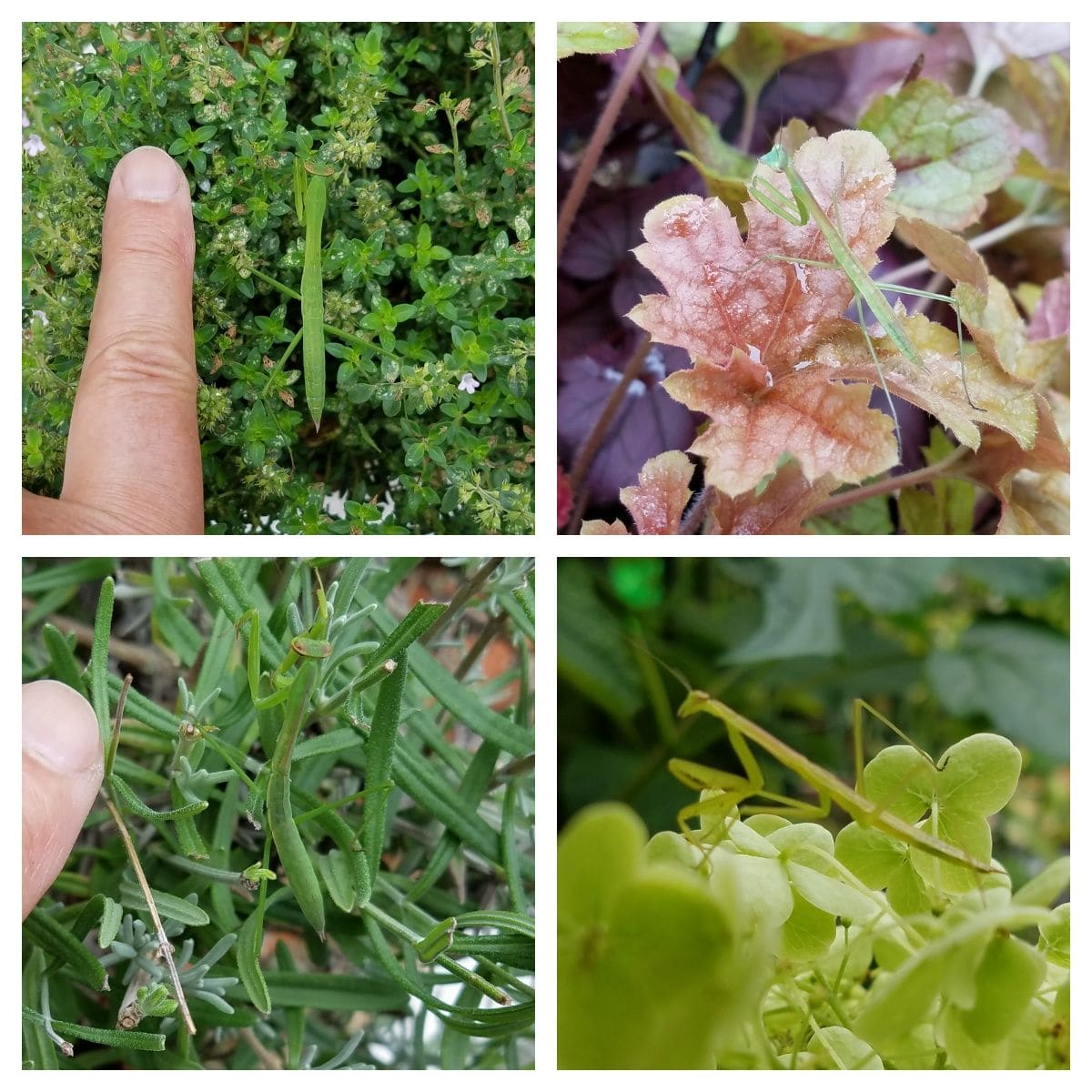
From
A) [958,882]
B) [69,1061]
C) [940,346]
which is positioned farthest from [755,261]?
[69,1061]

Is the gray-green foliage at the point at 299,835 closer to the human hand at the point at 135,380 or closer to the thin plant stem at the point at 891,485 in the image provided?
the human hand at the point at 135,380

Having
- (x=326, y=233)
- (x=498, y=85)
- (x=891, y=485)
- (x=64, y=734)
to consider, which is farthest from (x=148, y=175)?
(x=891, y=485)

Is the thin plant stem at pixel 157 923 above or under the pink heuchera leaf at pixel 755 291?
under

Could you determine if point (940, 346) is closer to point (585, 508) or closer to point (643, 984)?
point (585, 508)

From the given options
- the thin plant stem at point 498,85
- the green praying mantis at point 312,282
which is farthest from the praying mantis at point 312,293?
the thin plant stem at point 498,85

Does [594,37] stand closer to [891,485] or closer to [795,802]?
[891,485]

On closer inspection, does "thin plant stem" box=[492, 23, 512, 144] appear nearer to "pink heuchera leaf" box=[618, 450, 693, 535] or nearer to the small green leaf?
the small green leaf

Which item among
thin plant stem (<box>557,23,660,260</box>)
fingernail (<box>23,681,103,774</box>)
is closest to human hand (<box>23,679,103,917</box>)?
fingernail (<box>23,681,103,774</box>)
